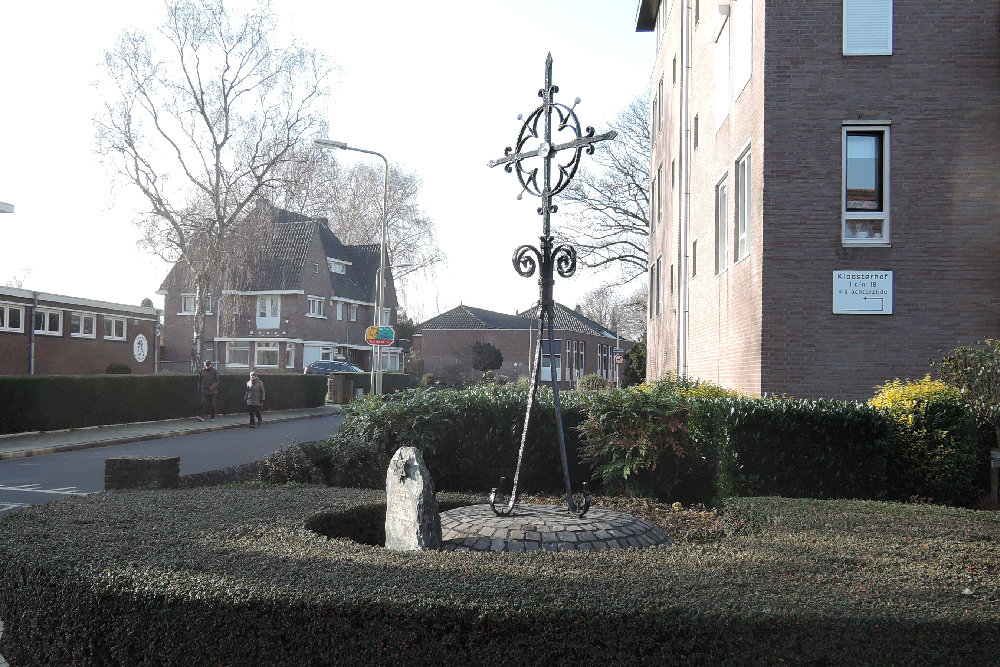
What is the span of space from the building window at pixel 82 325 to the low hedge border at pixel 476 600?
3118 cm

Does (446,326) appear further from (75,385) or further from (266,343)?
(75,385)

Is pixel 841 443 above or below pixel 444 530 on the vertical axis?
above

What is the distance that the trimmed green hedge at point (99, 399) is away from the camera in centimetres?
2052

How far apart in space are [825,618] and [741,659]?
1.35 feet

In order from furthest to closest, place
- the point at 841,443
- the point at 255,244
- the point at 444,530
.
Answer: the point at 255,244, the point at 841,443, the point at 444,530

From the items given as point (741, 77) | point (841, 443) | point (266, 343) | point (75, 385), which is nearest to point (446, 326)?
point (266, 343)

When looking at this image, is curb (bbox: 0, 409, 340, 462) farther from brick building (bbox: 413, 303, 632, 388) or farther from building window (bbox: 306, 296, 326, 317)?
brick building (bbox: 413, 303, 632, 388)

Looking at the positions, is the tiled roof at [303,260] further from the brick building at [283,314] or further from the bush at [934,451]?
the bush at [934,451]

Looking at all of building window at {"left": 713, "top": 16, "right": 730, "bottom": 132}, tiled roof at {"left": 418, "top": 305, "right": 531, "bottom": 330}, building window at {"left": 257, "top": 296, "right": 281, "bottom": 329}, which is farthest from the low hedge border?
tiled roof at {"left": 418, "top": 305, "right": 531, "bottom": 330}

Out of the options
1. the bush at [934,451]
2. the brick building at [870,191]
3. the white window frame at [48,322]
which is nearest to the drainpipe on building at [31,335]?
the white window frame at [48,322]

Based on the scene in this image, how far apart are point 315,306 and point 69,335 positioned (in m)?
24.2

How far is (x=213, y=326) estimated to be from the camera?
57.4 m

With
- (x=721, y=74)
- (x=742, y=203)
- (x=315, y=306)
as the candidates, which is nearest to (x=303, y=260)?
(x=315, y=306)

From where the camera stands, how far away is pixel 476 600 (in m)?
3.97
